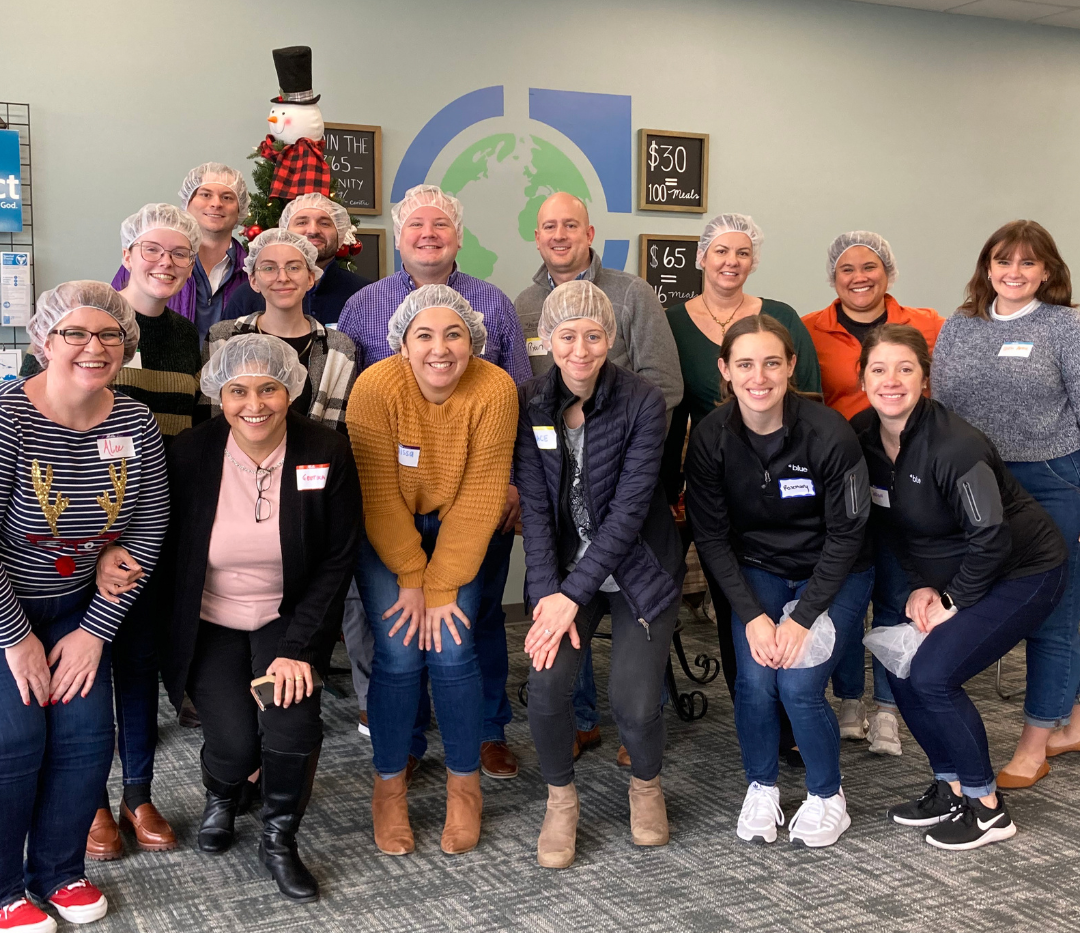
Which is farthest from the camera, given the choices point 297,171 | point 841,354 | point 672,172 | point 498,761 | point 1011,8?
point 1011,8

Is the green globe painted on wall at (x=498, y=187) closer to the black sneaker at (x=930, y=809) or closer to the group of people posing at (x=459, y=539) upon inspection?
the group of people posing at (x=459, y=539)

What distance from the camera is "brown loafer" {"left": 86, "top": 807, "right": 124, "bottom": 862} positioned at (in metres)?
2.57

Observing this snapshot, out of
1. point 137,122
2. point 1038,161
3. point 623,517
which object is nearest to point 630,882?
point 623,517

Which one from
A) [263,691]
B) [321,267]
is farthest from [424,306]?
[263,691]

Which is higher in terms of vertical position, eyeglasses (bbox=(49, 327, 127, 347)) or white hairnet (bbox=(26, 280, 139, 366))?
white hairnet (bbox=(26, 280, 139, 366))

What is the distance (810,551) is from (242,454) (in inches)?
60.0

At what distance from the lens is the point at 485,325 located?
3090 mm

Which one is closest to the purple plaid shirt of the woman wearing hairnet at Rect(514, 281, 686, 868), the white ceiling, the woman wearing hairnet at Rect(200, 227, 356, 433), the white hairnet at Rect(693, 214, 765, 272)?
the woman wearing hairnet at Rect(200, 227, 356, 433)

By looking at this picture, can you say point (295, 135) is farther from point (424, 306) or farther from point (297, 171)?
point (424, 306)

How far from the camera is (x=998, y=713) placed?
3721 millimetres

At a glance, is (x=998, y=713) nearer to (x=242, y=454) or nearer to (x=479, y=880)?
(x=479, y=880)

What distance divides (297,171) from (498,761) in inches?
98.7

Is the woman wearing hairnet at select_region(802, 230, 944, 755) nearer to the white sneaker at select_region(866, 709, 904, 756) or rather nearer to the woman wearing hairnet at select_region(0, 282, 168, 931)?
the white sneaker at select_region(866, 709, 904, 756)

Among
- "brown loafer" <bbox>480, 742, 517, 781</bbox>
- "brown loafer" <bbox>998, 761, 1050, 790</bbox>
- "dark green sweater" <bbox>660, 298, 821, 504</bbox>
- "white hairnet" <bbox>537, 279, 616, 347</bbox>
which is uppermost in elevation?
"white hairnet" <bbox>537, 279, 616, 347</bbox>
